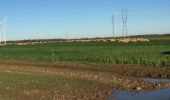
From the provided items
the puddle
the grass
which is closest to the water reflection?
the puddle

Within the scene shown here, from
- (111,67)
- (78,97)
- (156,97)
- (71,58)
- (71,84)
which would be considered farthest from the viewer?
(71,58)

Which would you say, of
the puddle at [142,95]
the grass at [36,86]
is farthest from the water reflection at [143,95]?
the grass at [36,86]

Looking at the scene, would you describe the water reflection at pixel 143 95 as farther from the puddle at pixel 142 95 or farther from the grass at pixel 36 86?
the grass at pixel 36 86

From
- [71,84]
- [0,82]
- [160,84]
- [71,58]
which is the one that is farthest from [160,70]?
[71,58]

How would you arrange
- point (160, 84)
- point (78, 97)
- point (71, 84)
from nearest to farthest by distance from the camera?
1. point (78, 97)
2. point (71, 84)
3. point (160, 84)

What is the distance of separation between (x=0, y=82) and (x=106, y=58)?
24537 millimetres

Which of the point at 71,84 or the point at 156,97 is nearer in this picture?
the point at 156,97

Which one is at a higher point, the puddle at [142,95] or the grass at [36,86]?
the grass at [36,86]

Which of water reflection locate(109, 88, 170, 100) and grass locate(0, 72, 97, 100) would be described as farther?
water reflection locate(109, 88, 170, 100)

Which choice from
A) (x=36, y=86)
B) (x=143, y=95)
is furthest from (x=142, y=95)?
(x=36, y=86)

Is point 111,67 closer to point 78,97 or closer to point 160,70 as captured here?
point 160,70

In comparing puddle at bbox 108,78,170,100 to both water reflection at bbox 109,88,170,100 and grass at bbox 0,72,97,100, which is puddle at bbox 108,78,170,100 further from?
grass at bbox 0,72,97,100

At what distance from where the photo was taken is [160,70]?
3850 centimetres

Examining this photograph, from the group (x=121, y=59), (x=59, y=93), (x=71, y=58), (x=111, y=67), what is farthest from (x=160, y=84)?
(x=71, y=58)
